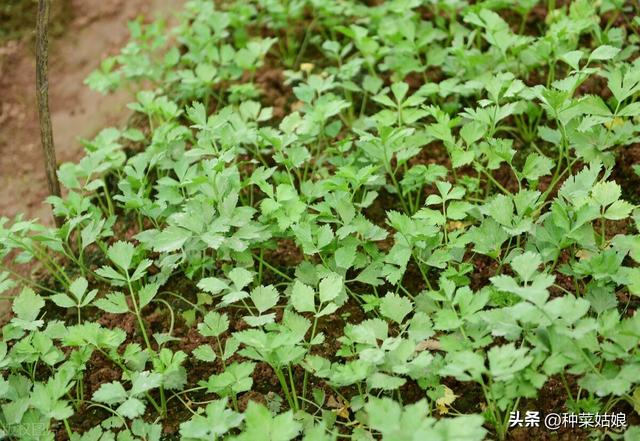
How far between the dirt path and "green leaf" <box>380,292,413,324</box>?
5.48 ft

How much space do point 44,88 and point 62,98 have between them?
114 centimetres

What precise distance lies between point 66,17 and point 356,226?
2.51m

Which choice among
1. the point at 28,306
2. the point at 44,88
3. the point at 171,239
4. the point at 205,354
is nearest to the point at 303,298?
the point at 205,354

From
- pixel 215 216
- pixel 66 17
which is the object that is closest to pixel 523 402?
pixel 215 216

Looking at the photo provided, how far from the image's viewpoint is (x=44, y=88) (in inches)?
99.3

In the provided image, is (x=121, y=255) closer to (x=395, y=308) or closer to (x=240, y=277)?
(x=240, y=277)

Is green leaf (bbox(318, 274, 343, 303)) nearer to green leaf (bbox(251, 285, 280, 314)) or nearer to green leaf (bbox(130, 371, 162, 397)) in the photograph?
green leaf (bbox(251, 285, 280, 314))

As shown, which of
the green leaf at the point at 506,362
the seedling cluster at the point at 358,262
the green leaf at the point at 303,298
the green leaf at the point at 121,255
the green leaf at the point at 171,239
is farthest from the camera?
A: the green leaf at the point at 121,255

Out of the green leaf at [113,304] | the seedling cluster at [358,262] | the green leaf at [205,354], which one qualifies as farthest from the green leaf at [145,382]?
the green leaf at [113,304]

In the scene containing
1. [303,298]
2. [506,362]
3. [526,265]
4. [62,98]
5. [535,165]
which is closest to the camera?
[506,362]

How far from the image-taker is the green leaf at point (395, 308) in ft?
6.85

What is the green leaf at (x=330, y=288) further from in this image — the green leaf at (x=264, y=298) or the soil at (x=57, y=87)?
the soil at (x=57, y=87)

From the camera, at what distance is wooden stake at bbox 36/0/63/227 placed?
2430 millimetres

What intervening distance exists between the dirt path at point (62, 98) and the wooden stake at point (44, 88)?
1.42 feet
